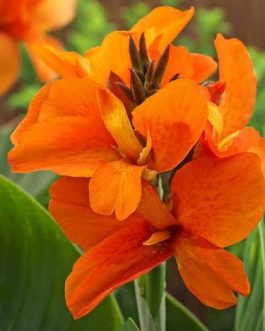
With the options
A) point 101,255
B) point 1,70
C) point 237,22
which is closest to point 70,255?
point 101,255

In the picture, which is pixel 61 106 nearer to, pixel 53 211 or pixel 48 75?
pixel 53 211

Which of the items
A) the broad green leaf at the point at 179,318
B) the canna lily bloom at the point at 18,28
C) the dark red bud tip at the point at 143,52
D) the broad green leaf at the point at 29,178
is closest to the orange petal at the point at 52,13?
the canna lily bloom at the point at 18,28

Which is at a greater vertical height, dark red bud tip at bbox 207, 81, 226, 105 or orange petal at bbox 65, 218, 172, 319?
dark red bud tip at bbox 207, 81, 226, 105

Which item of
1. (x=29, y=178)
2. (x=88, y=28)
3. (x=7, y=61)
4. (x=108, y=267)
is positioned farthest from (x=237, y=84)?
(x=88, y=28)

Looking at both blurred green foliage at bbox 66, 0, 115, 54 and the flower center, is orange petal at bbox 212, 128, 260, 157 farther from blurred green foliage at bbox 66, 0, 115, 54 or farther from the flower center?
blurred green foliage at bbox 66, 0, 115, 54

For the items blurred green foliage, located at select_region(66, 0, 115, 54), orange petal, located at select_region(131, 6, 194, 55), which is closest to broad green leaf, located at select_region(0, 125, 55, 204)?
orange petal, located at select_region(131, 6, 194, 55)

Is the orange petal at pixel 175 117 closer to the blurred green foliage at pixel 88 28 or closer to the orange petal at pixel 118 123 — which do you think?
the orange petal at pixel 118 123
